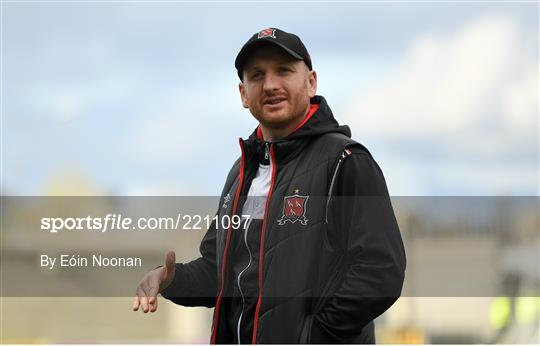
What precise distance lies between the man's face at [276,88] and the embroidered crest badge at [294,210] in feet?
1.04

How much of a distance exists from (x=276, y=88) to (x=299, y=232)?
21.8 inches

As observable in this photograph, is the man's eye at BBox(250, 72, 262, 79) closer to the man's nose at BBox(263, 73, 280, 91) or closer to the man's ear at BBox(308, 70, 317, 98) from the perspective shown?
the man's nose at BBox(263, 73, 280, 91)

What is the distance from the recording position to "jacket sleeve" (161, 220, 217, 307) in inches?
129

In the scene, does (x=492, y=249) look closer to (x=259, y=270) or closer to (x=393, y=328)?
(x=393, y=328)

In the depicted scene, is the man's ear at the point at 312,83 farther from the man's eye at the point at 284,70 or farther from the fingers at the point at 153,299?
the fingers at the point at 153,299

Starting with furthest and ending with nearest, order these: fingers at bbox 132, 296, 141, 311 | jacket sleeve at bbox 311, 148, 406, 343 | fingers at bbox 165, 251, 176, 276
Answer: fingers at bbox 165, 251, 176, 276 → fingers at bbox 132, 296, 141, 311 → jacket sleeve at bbox 311, 148, 406, 343

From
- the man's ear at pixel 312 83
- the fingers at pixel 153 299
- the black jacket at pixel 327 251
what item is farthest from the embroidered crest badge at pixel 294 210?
the fingers at pixel 153 299

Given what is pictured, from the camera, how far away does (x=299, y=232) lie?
9.43ft

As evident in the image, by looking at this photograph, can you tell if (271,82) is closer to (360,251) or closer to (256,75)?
(256,75)

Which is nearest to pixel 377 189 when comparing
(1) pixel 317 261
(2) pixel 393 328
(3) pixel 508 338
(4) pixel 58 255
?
(1) pixel 317 261

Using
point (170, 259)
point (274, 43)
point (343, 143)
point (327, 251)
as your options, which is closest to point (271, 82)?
point (274, 43)

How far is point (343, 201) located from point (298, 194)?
165mm

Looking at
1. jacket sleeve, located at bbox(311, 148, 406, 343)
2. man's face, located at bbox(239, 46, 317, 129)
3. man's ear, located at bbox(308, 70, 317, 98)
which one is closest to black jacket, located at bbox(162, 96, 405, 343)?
jacket sleeve, located at bbox(311, 148, 406, 343)

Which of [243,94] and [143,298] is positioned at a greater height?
[243,94]
